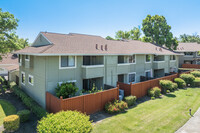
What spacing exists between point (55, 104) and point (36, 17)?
18.3 m

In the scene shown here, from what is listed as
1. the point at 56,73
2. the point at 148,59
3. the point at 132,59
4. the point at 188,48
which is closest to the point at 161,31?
the point at 188,48

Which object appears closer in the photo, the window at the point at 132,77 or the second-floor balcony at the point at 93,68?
the second-floor balcony at the point at 93,68

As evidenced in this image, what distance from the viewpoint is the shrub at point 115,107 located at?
38.3 feet

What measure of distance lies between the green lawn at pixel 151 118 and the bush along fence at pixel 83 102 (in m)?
1.72

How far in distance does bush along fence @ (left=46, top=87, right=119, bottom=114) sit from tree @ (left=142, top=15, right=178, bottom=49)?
30.3 m

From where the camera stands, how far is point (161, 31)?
122 ft

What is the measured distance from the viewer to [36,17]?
74.6 feet

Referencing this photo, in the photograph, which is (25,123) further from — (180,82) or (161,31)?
(161,31)

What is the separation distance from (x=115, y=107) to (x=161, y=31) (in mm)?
33078

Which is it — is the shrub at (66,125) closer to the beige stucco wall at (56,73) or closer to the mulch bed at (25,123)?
the mulch bed at (25,123)

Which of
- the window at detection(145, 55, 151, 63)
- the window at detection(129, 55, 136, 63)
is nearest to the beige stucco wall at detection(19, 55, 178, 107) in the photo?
the window at detection(129, 55, 136, 63)

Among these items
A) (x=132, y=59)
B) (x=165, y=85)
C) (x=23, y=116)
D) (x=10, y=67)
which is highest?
(x=132, y=59)

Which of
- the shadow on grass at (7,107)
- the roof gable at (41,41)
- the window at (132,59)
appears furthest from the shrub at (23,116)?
the window at (132,59)

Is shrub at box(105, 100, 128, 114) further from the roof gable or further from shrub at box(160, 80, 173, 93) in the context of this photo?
the roof gable
